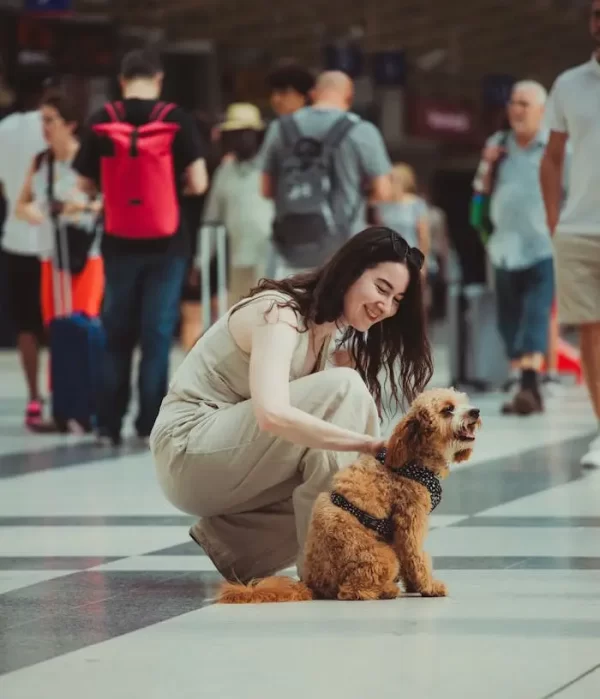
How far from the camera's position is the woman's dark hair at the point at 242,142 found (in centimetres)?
1223

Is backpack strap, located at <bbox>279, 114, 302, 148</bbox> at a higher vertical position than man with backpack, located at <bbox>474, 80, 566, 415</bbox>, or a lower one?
higher

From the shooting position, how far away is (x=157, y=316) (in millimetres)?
8453

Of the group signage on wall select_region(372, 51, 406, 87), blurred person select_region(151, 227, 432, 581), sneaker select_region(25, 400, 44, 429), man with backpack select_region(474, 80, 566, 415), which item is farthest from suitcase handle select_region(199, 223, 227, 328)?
signage on wall select_region(372, 51, 406, 87)

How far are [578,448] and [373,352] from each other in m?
3.75

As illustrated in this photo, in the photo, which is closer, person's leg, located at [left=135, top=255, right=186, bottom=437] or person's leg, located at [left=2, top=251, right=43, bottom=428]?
person's leg, located at [left=135, top=255, right=186, bottom=437]

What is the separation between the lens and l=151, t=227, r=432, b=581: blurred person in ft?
15.1

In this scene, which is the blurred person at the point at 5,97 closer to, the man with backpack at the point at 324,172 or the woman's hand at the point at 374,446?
the man with backpack at the point at 324,172

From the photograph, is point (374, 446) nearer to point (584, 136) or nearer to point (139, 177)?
point (584, 136)

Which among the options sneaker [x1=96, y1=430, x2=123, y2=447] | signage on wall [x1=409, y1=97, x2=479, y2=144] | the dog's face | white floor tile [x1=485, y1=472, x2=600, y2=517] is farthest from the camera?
signage on wall [x1=409, y1=97, x2=479, y2=144]

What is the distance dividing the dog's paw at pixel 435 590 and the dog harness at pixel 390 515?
0.20m

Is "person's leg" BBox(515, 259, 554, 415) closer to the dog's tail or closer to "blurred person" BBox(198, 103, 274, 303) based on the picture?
"blurred person" BBox(198, 103, 274, 303)

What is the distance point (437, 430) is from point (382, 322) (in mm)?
671

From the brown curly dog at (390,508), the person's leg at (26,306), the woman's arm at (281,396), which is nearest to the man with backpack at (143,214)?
the person's leg at (26,306)

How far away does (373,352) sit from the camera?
4906 millimetres
